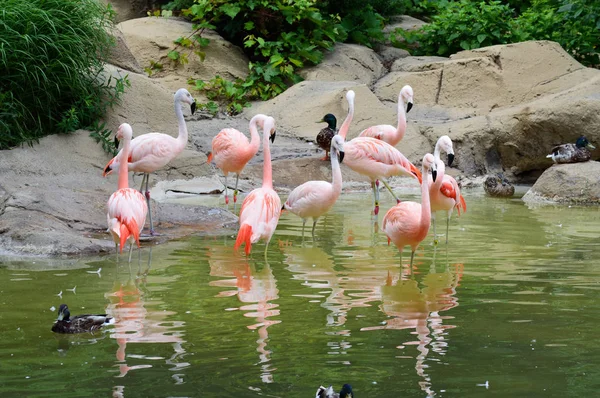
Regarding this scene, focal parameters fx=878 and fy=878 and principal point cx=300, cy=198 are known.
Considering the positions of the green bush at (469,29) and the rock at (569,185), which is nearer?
the rock at (569,185)

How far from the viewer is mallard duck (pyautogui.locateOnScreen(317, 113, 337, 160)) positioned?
11375 millimetres

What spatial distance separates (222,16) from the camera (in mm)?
14648

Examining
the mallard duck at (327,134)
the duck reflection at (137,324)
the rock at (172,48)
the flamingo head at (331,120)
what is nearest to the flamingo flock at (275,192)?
the duck reflection at (137,324)

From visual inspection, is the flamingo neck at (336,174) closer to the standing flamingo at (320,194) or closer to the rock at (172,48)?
the standing flamingo at (320,194)

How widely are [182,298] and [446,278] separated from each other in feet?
6.38

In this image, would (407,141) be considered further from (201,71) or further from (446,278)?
(446,278)

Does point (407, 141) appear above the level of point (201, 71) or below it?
below

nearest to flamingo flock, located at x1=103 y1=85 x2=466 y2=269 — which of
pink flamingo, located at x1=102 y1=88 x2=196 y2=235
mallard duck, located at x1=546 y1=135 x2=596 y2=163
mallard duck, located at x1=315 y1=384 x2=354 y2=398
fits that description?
pink flamingo, located at x1=102 y1=88 x2=196 y2=235

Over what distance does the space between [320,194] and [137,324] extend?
3.12 metres

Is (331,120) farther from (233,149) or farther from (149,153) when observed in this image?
(149,153)

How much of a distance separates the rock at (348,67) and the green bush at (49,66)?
4.11 meters

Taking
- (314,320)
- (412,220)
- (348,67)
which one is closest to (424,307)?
(314,320)

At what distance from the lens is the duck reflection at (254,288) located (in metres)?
4.50

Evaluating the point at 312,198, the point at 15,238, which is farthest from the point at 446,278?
the point at 15,238
